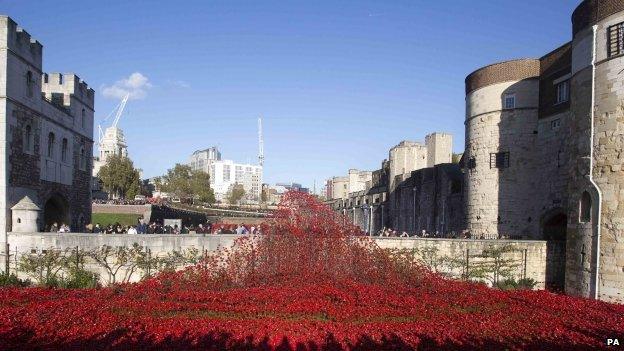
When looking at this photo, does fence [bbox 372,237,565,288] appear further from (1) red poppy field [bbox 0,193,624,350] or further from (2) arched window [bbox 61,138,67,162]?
(2) arched window [bbox 61,138,67,162]

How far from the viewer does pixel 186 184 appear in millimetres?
83625

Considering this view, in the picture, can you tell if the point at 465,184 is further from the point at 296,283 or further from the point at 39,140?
the point at 39,140

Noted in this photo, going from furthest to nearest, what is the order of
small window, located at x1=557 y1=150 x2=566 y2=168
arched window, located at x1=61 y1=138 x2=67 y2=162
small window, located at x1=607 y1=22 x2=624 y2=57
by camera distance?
arched window, located at x1=61 y1=138 x2=67 y2=162 < small window, located at x1=557 y1=150 x2=566 y2=168 < small window, located at x1=607 y1=22 x2=624 y2=57

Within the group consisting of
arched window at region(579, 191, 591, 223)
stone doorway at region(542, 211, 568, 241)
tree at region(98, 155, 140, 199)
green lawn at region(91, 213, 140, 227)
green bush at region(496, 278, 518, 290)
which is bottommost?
green bush at region(496, 278, 518, 290)

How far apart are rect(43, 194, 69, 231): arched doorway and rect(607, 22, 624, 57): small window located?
27590mm

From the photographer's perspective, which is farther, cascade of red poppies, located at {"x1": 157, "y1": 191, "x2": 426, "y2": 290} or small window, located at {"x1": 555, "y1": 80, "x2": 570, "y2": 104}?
small window, located at {"x1": 555, "y1": 80, "x2": 570, "y2": 104}

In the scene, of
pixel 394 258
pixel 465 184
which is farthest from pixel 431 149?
pixel 394 258

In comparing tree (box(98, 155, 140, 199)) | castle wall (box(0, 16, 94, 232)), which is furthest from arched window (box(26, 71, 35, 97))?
tree (box(98, 155, 140, 199))

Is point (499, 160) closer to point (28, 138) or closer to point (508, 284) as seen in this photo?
point (508, 284)

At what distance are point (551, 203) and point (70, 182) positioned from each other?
2735cm

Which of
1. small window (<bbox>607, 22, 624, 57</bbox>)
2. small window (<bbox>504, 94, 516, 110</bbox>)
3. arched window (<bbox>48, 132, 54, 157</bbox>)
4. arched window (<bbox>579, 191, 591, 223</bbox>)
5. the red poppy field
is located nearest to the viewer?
the red poppy field

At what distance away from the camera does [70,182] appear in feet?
87.7

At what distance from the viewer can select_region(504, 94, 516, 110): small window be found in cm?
2728

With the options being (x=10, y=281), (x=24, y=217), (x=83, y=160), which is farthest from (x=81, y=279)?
(x=83, y=160)
